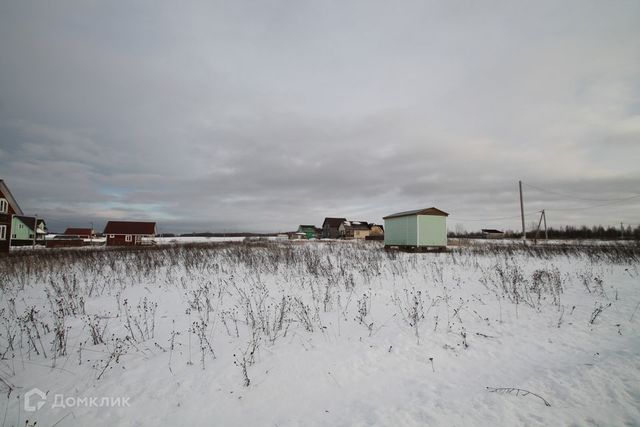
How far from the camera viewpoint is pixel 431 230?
2044 cm

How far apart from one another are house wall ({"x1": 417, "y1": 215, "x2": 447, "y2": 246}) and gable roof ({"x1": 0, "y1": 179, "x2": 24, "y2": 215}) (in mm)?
32903

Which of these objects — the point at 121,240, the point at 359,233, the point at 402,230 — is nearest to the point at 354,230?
the point at 359,233

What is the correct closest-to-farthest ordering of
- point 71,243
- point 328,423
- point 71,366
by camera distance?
point 328,423 → point 71,366 → point 71,243

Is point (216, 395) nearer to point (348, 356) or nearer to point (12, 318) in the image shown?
point (348, 356)

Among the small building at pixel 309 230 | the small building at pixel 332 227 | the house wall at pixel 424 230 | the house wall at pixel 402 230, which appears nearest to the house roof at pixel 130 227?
the small building at pixel 309 230

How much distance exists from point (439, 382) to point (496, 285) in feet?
18.1

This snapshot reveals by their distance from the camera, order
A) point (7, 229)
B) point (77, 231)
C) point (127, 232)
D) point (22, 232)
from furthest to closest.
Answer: point (77, 231) < point (127, 232) < point (22, 232) < point (7, 229)

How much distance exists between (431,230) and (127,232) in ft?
159

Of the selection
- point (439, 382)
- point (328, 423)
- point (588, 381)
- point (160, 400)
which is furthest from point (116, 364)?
point (588, 381)

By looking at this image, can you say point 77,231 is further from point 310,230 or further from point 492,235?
point 492,235

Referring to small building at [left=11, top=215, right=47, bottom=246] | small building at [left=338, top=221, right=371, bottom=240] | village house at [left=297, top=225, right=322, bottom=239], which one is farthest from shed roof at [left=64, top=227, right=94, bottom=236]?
small building at [left=338, top=221, right=371, bottom=240]

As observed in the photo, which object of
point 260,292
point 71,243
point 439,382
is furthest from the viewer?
point 71,243

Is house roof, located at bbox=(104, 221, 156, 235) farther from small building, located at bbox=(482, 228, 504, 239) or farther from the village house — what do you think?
small building, located at bbox=(482, 228, 504, 239)

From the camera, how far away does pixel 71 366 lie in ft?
12.2
